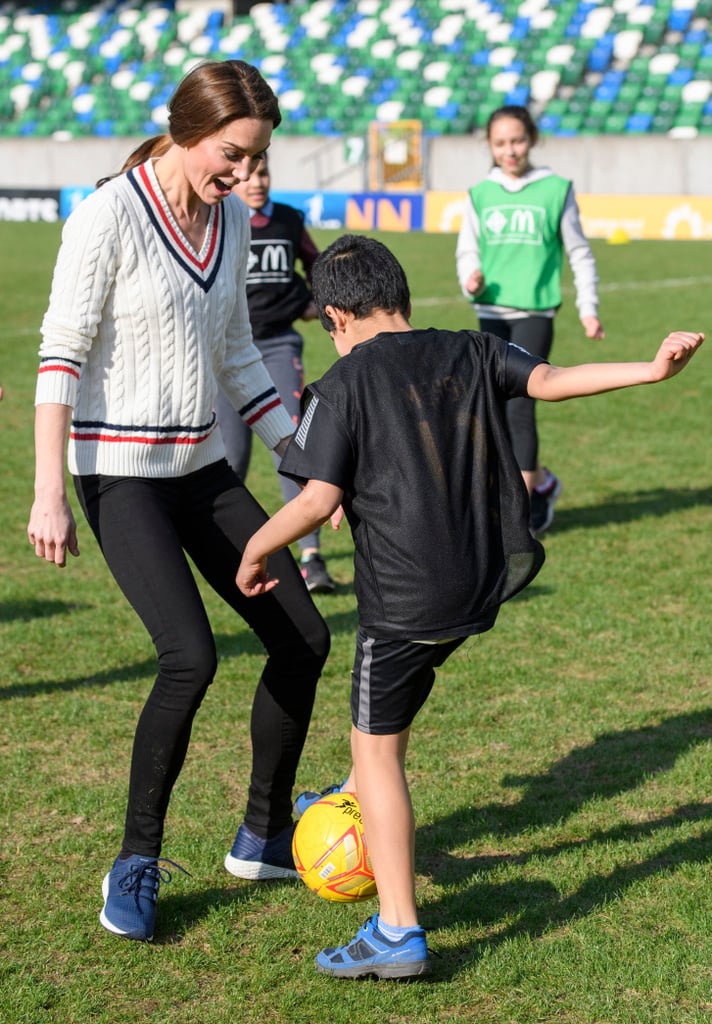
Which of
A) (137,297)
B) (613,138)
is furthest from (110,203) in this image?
(613,138)

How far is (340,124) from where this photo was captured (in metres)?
35.9

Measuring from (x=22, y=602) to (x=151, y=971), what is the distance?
140 inches

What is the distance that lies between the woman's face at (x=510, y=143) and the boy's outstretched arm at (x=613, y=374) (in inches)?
179

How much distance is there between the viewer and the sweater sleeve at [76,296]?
132 inches

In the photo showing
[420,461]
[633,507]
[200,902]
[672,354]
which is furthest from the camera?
[633,507]

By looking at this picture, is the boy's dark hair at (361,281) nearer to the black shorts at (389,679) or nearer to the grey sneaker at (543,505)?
the black shorts at (389,679)

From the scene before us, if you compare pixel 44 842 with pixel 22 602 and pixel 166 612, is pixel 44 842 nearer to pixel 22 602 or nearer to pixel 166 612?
pixel 166 612

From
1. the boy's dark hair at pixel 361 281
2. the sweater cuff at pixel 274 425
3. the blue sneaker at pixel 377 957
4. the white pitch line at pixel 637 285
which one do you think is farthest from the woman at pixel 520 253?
the white pitch line at pixel 637 285

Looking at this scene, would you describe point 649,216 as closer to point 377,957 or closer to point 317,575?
point 317,575

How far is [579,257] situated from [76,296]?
16.4 feet

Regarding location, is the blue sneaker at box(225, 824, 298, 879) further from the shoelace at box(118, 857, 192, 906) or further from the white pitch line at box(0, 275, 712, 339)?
the white pitch line at box(0, 275, 712, 339)

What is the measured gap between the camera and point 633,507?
846 centimetres

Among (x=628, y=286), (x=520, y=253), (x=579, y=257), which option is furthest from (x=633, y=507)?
(x=628, y=286)

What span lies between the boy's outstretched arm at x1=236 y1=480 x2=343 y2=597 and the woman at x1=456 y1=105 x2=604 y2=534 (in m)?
4.32
